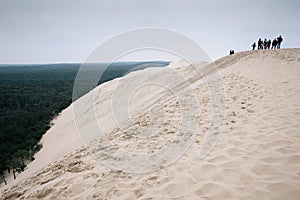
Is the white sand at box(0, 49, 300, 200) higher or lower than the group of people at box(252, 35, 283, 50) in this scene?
lower

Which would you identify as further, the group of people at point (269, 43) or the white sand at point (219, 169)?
the group of people at point (269, 43)

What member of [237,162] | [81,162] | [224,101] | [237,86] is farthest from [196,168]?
[237,86]

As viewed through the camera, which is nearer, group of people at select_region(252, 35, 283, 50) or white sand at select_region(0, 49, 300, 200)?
white sand at select_region(0, 49, 300, 200)

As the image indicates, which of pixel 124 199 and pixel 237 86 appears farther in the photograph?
pixel 237 86

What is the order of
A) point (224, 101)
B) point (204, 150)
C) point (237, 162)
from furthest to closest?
point (224, 101) < point (204, 150) < point (237, 162)

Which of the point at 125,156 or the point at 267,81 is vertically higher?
the point at 267,81

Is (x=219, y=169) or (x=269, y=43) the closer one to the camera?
(x=219, y=169)

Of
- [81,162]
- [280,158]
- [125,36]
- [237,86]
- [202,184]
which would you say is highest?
[125,36]

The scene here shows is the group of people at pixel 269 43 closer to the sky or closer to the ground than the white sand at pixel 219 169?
closer to the sky

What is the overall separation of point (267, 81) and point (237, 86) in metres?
1.18

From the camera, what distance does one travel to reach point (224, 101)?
6.68 m

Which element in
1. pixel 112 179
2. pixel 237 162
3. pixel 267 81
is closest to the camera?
pixel 237 162

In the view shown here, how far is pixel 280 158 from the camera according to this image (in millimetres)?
2965

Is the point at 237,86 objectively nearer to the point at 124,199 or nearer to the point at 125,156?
the point at 125,156
